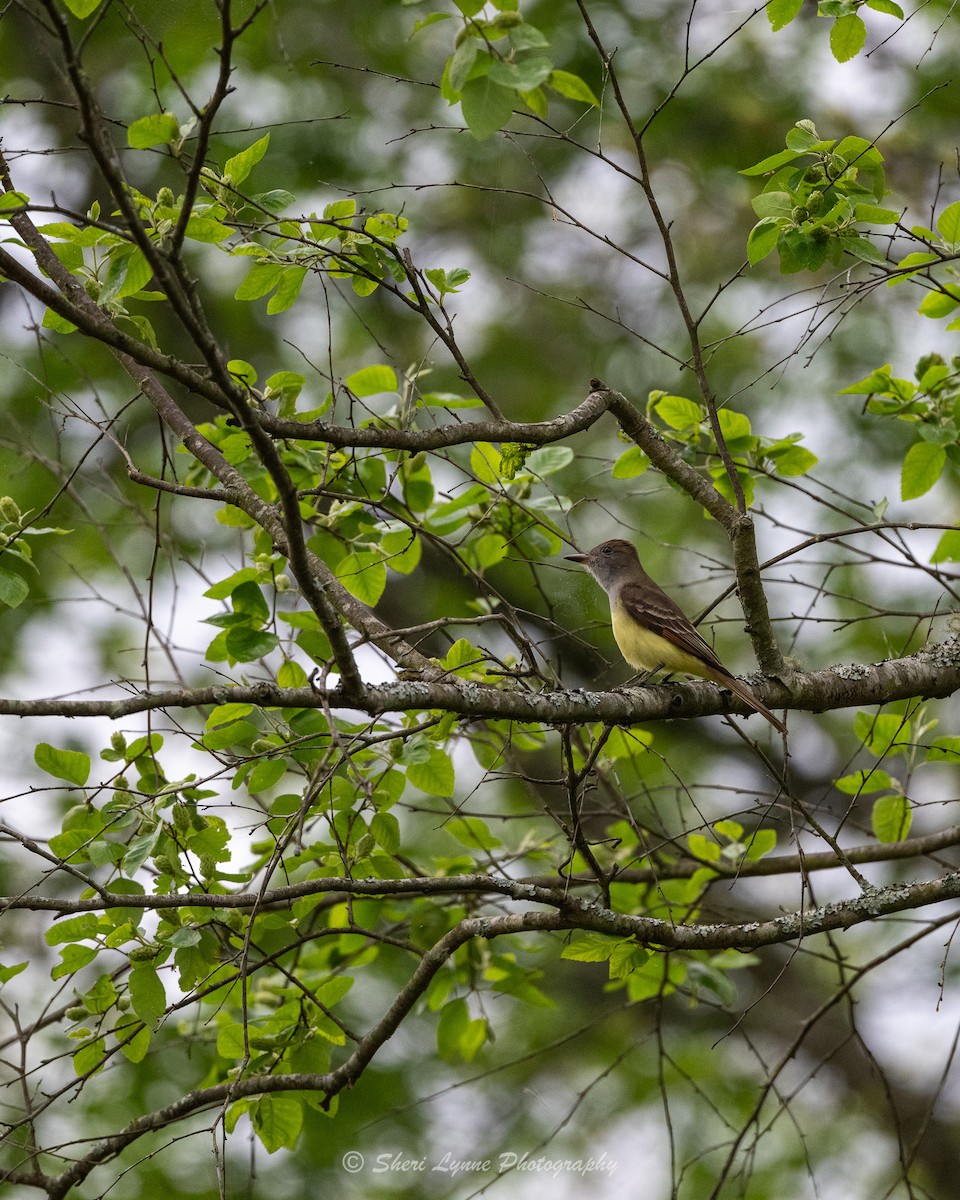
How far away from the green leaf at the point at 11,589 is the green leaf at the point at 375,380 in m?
1.78

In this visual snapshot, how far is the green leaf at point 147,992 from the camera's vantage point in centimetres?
414

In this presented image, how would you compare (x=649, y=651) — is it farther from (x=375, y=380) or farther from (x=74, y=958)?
(x=74, y=958)

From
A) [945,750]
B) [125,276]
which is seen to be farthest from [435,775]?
[125,276]

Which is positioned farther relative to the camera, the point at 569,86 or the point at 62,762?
the point at 62,762

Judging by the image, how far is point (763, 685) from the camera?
189 inches

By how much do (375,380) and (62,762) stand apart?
2124 mm

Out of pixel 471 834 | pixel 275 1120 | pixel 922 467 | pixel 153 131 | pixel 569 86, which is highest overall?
pixel 153 131

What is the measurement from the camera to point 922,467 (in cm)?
529

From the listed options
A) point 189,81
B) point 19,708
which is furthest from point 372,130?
point 19,708

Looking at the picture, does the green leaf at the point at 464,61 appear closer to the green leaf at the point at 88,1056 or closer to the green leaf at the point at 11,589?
the green leaf at the point at 11,589

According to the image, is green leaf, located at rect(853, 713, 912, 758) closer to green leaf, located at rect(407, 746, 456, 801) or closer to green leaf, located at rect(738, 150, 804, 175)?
green leaf, located at rect(407, 746, 456, 801)

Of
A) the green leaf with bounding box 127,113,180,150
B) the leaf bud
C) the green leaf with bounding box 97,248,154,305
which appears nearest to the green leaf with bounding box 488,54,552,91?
the green leaf with bounding box 127,113,180,150

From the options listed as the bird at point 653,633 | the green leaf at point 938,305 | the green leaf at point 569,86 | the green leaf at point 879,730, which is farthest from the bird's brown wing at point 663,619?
the green leaf at point 569,86

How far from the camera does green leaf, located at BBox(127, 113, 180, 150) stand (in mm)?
3701
